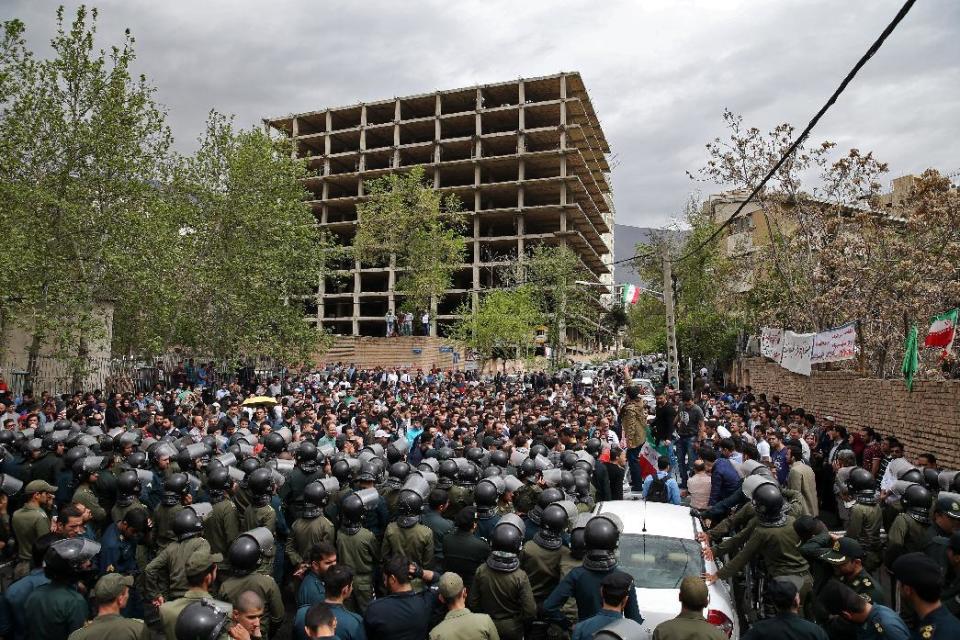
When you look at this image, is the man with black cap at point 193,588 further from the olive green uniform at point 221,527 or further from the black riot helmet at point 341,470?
the black riot helmet at point 341,470

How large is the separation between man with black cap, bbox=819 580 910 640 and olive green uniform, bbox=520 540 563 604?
2.07 m

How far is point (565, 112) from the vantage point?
58.8m

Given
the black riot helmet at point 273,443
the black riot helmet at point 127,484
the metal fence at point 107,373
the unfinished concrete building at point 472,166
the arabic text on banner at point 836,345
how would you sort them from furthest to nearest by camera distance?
the unfinished concrete building at point 472,166 → the metal fence at point 107,373 → the arabic text on banner at point 836,345 → the black riot helmet at point 273,443 → the black riot helmet at point 127,484

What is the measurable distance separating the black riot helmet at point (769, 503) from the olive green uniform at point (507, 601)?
2396 millimetres

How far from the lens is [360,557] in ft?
19.2

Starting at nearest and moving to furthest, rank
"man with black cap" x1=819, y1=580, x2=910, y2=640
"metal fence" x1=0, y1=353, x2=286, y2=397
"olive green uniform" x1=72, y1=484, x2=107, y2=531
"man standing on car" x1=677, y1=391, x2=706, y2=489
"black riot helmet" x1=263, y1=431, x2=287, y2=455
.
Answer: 1. "man with black cap" x1=819, y1=580, x2=910, y2=640
2. "olive green uniform" x1=72, y1=484, x2=107, y2=531
3. "black riot helmet" x1=263, y1=431, x2=287, y2=455
4. "man standing on car" x1=677, y1=391, x2=706, y2=489
5. "metal fence" x1=0, y1=353, x2=286, y2=397

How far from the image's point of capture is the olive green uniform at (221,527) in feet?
21.1

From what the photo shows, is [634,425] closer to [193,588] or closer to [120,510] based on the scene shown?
[120,510]

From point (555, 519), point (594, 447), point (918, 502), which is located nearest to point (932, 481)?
point (918, 502)

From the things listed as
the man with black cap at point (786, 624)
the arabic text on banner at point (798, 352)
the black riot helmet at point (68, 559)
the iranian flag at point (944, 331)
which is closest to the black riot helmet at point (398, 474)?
the black riot helmet at point (68, 559)

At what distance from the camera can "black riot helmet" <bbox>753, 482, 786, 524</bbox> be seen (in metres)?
5.78

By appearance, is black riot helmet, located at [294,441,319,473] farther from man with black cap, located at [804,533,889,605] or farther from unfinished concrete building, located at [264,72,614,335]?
unfinished concrete building, located at [264,72,614,335]

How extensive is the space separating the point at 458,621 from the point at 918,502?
4.58 metres

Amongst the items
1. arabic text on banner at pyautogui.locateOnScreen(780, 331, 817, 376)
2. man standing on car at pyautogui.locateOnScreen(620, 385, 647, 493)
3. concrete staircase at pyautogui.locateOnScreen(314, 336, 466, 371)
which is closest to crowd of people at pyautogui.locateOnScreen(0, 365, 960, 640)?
man standing on car at pyautogui.locateOnScreen(620, 385, 647, 493)
